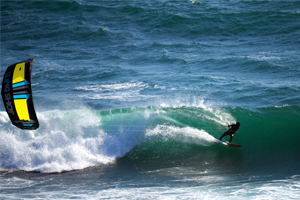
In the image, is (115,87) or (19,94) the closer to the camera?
(19,94)

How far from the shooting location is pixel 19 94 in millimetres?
7363

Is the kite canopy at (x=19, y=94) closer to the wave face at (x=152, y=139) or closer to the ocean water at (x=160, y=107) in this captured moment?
the ocean water at (x=160, y=107)

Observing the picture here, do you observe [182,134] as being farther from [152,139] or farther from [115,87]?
[115,87]

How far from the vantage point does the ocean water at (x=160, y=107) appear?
29.6 ft

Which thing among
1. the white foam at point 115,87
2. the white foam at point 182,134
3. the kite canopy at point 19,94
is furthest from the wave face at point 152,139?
the white foam at point 115,87

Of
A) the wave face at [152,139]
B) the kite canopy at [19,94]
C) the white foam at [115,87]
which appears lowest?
the wave face at [152,139]

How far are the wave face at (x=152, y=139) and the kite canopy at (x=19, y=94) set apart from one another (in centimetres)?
286

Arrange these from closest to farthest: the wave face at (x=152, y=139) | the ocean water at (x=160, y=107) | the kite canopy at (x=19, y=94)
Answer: the kite canopy at (x=19, y=94) < the ocean water at (x=160, y=107) < the wave face at (x=152, y=139)

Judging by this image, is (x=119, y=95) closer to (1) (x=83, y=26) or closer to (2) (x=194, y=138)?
(2) (x=194, y=138)

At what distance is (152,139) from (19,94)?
513 centimetres

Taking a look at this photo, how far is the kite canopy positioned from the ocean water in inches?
83.0

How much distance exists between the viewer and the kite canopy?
24.1ft

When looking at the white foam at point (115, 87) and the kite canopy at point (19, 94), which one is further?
the white foam at point (115, 87)

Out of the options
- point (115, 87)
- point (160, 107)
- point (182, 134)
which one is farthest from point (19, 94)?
point (115, 87)
